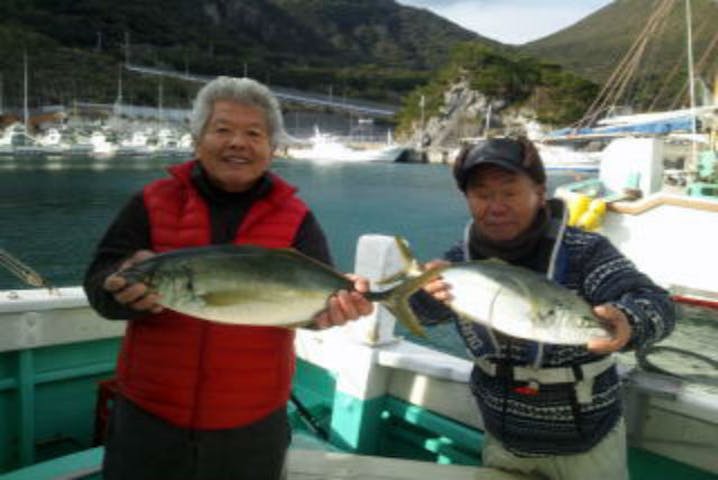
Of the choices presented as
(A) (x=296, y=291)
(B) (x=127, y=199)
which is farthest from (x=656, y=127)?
(A) (x=296, y=291)

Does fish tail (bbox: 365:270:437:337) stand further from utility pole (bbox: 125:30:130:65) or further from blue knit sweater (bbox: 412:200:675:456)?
utility pole (bbox: 125:30:130:65)

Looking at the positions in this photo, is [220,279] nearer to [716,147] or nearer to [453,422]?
[453,422]

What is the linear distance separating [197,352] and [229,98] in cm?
97

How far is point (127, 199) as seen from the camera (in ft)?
29.3

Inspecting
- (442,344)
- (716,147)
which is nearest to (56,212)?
(442,344)

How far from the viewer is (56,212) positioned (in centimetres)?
3136

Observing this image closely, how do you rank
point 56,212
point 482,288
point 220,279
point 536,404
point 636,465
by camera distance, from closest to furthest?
point 220,279, point 482,288, point 536,404, point 636,465, point 56,212

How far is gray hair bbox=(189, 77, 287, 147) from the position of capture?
99.3 inches

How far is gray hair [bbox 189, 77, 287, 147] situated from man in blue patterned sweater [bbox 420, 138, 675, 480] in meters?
0.81

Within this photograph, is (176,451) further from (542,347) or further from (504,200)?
(504,200)

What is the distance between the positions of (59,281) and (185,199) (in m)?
16.6

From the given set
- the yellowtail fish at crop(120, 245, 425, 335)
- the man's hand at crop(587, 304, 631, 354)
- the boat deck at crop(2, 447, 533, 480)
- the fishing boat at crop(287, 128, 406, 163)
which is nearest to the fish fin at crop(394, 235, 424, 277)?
the yellowtail fish at crop(120, 245, 425, 335)

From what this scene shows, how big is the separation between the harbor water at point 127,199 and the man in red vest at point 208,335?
9.50 feet

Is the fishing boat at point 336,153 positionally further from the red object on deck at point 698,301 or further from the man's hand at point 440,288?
the man's hand at point 440,288
